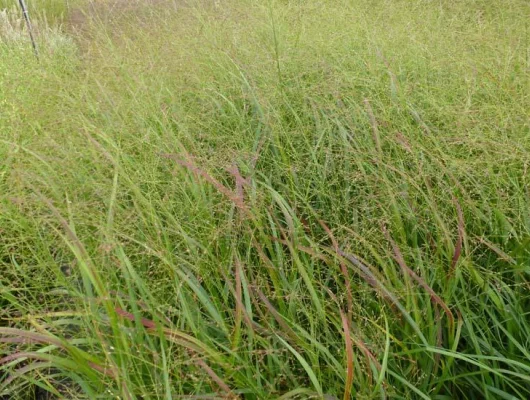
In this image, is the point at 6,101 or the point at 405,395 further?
the point at 6,101

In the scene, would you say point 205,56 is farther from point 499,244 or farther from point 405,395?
point 405,395

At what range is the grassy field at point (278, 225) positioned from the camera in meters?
1.20

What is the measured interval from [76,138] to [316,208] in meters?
0.84

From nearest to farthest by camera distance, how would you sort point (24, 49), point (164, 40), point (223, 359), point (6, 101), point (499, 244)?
point (223, 359) → point (499, 244) → point (6, 101) → point (164, 40) → point (24, 49)

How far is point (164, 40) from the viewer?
9.67 feet

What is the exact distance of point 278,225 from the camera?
4.61 feet

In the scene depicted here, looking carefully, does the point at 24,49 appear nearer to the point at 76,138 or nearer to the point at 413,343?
the point at 76,138

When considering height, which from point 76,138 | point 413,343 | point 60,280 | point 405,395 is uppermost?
point 76,138

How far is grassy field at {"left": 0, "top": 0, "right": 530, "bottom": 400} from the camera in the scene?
1.20 metres

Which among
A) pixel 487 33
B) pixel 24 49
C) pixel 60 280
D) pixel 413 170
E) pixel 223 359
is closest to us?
pixel 223 359

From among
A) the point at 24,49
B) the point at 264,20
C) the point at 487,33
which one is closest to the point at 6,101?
the point at 24,49

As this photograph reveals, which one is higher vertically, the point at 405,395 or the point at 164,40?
the point at 164,40

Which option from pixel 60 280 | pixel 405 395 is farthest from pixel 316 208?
pixel 60 280

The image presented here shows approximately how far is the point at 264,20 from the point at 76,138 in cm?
159
